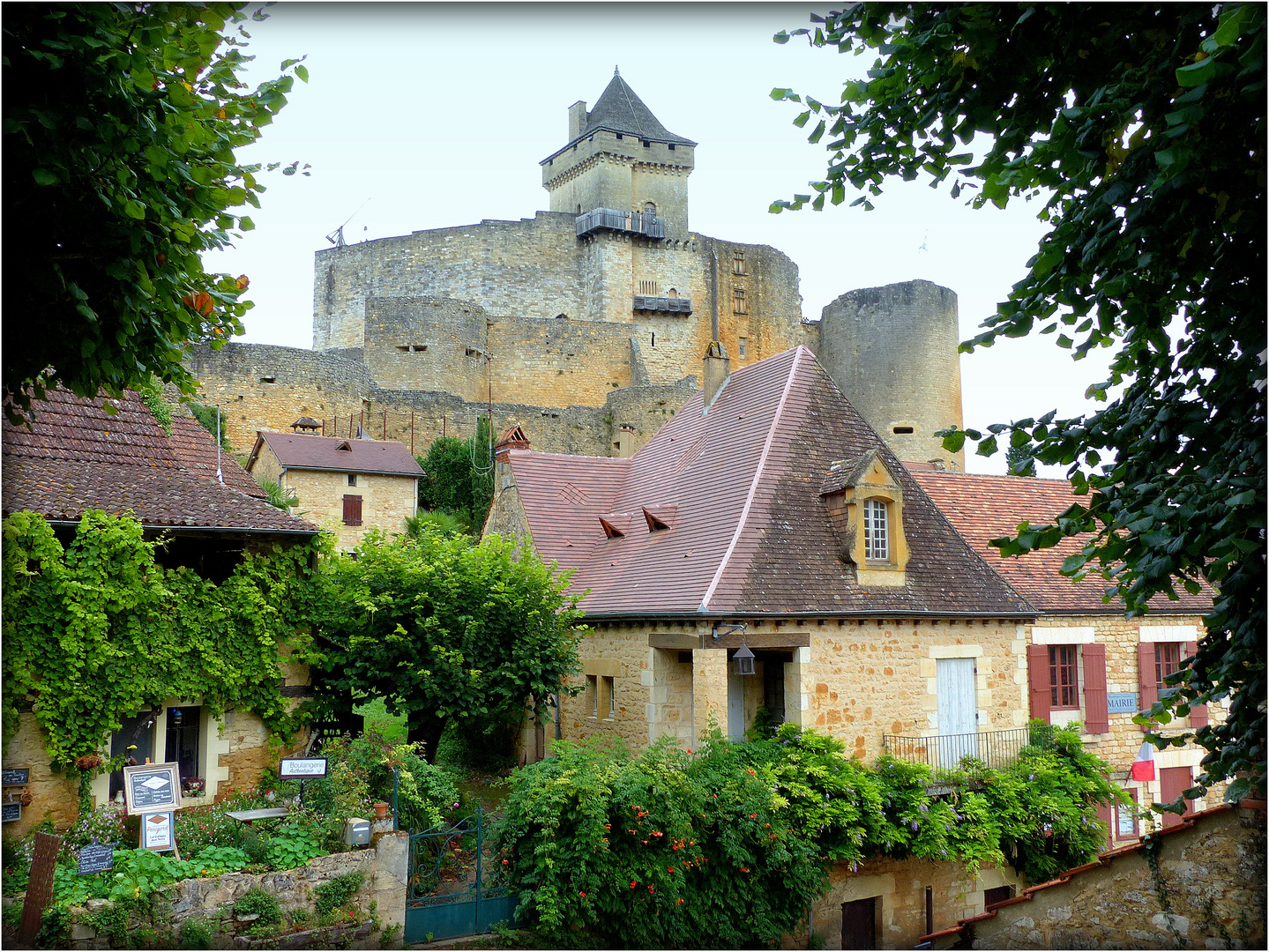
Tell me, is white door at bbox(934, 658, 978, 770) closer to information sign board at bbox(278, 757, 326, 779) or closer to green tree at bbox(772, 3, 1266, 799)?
green tree at bbox(772, 3, 1266, 799)

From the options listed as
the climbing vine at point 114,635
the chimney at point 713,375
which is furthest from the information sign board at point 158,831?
the chimney at point 713,375

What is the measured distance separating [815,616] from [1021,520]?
5558 millimetres

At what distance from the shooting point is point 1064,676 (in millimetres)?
15422

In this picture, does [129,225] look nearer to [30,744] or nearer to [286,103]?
[286,103]

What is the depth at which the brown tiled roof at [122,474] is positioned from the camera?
1005 centimetres

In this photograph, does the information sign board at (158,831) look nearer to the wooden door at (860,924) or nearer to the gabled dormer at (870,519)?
the wooden door at (860,924)

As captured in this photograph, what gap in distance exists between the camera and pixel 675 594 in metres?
12.7

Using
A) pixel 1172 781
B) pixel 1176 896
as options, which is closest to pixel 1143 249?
pixel 1176 896

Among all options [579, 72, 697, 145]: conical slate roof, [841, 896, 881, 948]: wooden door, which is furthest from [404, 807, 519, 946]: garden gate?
[579, 72, 697, 145]: conical slate roof

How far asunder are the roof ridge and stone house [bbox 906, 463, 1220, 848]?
4.06m

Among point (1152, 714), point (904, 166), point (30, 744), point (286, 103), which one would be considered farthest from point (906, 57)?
point (30, 744)

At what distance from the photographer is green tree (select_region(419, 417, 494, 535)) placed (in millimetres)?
31125

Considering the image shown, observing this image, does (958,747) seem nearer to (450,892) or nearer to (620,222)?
(450,892)

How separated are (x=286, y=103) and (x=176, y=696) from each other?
6506 millimetres
